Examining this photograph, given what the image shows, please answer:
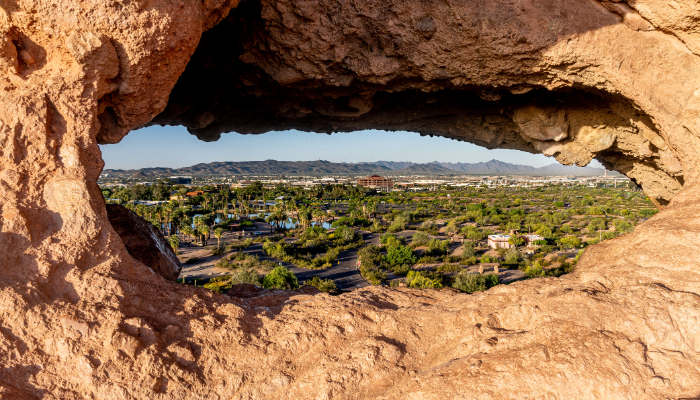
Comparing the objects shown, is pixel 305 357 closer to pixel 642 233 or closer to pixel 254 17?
pixel 642 233

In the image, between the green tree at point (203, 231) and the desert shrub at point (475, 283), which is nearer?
the desert shrub at point (475, 283)

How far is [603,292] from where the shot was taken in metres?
3.51

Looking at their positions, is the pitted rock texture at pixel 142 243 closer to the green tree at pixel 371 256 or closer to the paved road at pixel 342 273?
the paved road at pixel 342 273

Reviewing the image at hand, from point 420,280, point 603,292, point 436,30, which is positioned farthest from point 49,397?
point 420,280

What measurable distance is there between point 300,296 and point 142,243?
9.62ft

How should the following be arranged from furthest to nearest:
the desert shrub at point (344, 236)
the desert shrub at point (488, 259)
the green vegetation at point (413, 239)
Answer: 1. the desert shrub at point (344, 236)
2. the desert shrub at point (488, 259)
3. the green vegetation at point (413, 239)

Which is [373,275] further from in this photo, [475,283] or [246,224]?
[246,224]

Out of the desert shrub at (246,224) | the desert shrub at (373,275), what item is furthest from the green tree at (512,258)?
the desert shrub at (246,224)

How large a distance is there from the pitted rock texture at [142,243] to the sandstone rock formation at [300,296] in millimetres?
1748

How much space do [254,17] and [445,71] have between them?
126 inches

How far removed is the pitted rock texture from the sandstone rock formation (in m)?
1.75

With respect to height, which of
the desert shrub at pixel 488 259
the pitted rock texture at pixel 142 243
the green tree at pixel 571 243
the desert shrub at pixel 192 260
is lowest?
the desert shrub at pixel 192 260

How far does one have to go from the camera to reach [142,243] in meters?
5.81

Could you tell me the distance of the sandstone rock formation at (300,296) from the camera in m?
2.81
